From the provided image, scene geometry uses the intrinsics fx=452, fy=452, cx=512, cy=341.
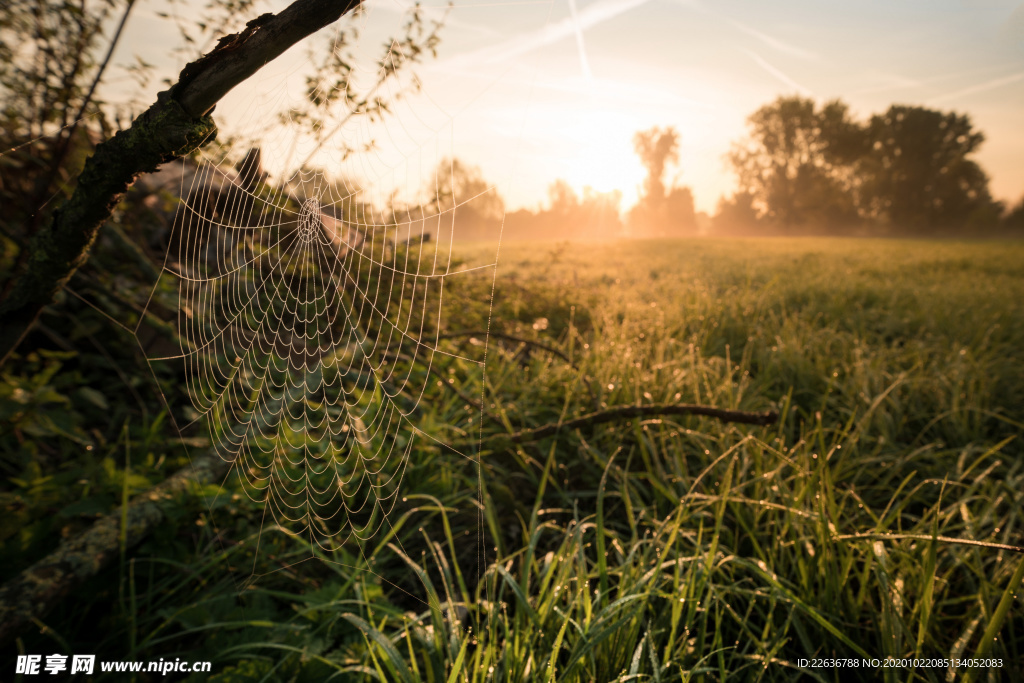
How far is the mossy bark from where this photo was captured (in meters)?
0.89

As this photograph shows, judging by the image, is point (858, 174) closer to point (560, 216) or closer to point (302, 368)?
point (560, 216)

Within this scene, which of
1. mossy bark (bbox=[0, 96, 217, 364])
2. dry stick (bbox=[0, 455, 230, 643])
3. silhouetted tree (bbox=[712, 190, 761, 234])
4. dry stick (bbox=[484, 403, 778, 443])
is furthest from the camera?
silhouetted tree (bbox=[712, 190, 761, 234])

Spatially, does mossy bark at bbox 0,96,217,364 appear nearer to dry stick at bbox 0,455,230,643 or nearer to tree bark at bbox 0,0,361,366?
tree bark at bbox 0,0,361,366

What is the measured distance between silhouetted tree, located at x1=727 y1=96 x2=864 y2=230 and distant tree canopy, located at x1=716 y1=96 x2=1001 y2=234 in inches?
3.6

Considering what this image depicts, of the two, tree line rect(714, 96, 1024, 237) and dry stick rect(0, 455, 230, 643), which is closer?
dry stick rect(0, 455, 230, 643)

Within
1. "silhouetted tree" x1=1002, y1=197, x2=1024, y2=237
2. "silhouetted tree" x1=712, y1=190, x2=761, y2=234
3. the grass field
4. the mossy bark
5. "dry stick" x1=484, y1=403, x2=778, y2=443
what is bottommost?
the grass field

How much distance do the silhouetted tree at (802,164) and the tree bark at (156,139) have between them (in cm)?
5061

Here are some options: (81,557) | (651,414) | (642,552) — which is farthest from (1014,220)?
(81,557)

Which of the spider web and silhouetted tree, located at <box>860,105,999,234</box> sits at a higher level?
silhouetted tree, located at <box>860,105,999,234</box>

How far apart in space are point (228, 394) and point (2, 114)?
1730 mm

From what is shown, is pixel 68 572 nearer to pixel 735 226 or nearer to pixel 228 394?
pixel 228 394

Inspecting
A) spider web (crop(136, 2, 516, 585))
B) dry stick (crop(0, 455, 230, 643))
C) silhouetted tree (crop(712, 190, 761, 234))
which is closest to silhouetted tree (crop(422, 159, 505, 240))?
spider web (crop(136, 2, 516, 585))

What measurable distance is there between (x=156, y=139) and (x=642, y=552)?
1908mm

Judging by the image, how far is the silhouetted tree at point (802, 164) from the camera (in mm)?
41688
